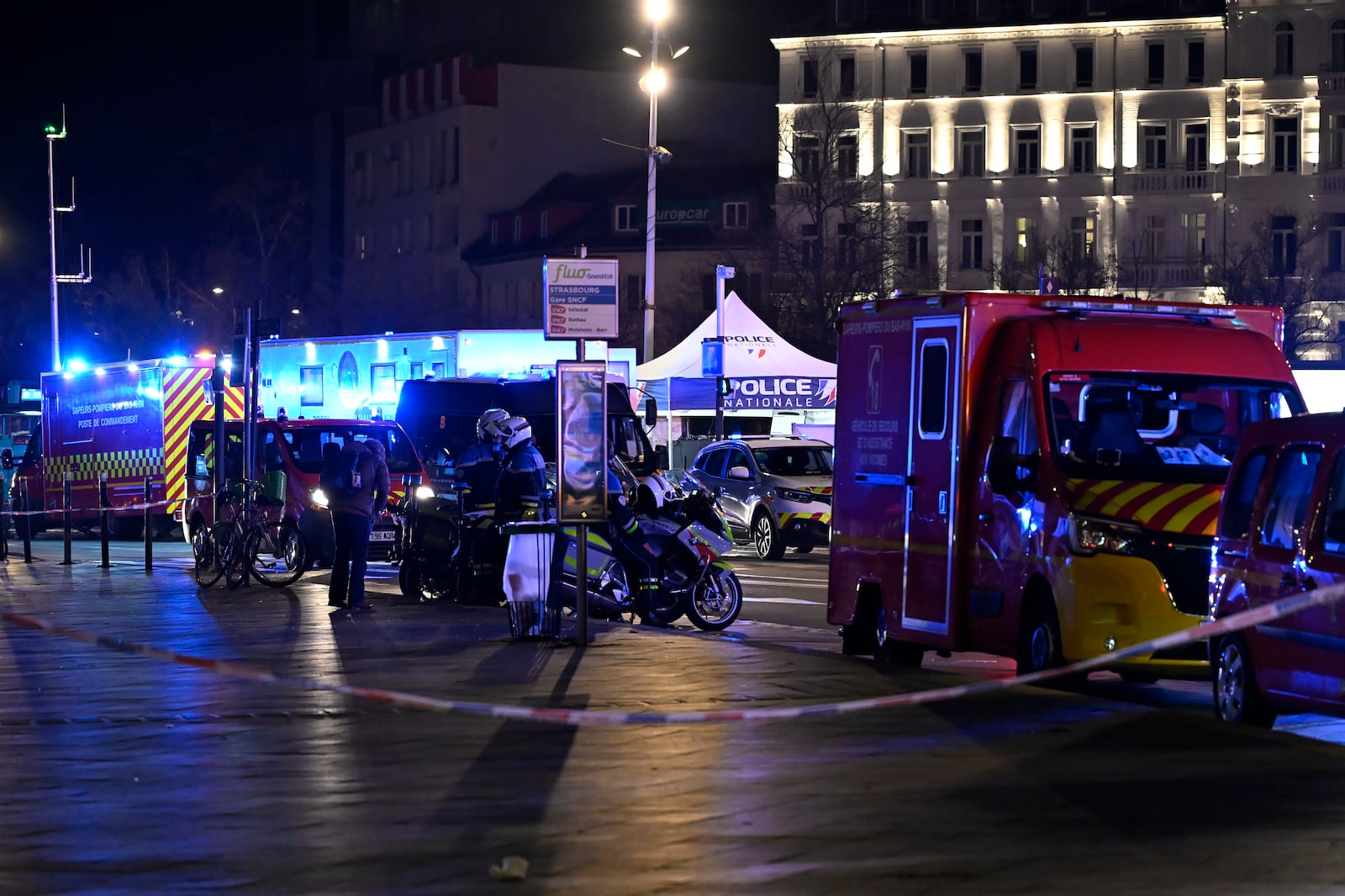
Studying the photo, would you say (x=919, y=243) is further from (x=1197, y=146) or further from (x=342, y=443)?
(x=342, y=443)

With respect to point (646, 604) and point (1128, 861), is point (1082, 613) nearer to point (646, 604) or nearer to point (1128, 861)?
point (1128, 861)

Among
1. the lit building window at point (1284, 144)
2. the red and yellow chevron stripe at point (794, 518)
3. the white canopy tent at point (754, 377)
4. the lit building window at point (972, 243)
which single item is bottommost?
the red and yellow chevron stripe at point (794, 518)

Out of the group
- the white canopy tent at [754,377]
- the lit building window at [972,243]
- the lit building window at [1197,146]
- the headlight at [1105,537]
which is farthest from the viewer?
the lit building window at [972,243]

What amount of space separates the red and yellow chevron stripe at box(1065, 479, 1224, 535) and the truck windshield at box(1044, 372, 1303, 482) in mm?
152

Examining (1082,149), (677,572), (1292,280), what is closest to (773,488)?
(677,572)

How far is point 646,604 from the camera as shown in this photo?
718 inches

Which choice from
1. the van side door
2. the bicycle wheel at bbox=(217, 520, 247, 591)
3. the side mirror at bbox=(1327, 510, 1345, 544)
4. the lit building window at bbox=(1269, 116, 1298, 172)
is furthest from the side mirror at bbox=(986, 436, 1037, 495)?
the lit building window at bbox=(1269, 116, 1298, 172)

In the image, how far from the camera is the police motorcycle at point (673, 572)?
1817cm

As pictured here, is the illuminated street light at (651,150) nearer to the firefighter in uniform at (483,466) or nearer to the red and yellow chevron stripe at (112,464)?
the red and yellow chevron stripe at (112,464)

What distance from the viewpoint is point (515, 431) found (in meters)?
16.5

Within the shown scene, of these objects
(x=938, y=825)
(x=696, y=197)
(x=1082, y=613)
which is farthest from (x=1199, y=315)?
(x=696, y=197)

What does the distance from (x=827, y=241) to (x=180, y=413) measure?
4073 centimetres

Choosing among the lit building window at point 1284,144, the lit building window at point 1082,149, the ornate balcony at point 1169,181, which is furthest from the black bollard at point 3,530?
the lit building window at point 1082,149

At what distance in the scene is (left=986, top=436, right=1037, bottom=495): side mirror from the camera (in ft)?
43.0
